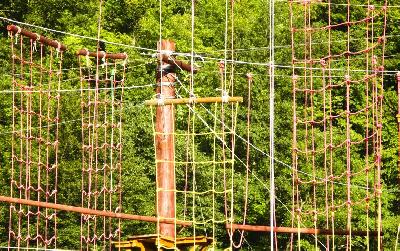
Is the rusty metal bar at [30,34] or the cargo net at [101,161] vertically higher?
the rusty metal bar at [30,34]

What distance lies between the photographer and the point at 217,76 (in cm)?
2753

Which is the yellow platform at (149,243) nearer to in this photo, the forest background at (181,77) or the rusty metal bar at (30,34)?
the rusty metal bar at (30,34)

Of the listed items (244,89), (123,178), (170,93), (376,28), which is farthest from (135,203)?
(170,93)

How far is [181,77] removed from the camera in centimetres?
2872

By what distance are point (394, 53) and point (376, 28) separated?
1.21 metres

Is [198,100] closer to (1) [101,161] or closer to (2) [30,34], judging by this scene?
(2) [30,34]

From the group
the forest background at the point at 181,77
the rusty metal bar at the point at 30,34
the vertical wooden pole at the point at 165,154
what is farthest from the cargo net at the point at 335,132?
the vertical wooden pole at the point at 165,154

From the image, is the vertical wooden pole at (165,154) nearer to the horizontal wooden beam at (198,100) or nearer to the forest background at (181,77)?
the horizontal wooden beam at (198,100)

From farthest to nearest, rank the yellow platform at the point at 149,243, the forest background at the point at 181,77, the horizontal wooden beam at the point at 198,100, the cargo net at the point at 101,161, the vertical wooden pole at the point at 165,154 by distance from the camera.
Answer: the forest background at the point at 181,77
the cargo net at the point at 101,161
the vertical wooden pole at the point at 165,154
the yellow platform at the point at 149,243
the horizontal wooden beam at the point at 198,100

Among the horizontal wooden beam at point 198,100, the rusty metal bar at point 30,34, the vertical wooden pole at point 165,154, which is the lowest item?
the vertical wooden pole at point 165,154

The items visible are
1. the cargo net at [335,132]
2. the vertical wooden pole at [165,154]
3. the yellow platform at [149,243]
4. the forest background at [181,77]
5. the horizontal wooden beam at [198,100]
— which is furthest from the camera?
the cargo net at [335,132]

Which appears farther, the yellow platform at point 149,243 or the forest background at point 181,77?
the forest background at point 181,77

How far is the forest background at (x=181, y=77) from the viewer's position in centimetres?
2377

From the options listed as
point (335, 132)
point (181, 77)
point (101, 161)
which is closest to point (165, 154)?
point (101, 161)
